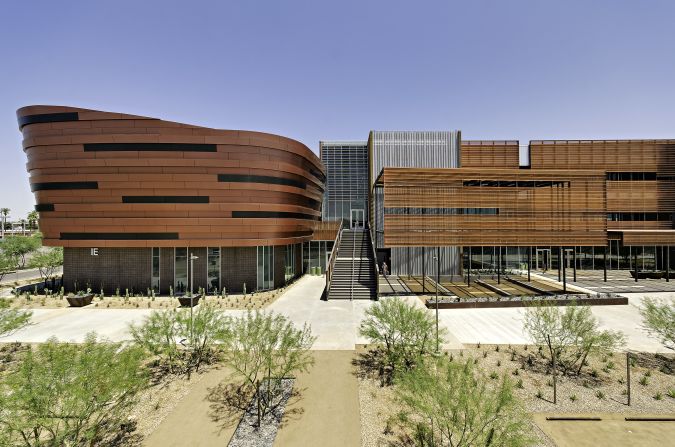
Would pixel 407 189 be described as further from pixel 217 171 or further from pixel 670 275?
pixel 670 275

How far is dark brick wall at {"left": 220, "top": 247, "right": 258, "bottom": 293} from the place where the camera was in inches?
1132

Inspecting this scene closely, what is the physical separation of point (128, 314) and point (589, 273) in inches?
2068

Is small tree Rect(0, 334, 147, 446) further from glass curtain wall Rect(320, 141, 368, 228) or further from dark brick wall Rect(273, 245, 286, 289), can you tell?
glass curtain wall Rect(320, 141, 368, 228)

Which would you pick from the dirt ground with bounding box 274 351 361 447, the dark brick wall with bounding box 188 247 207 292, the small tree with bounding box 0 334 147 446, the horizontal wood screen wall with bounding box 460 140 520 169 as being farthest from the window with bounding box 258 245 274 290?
the horizontal wood screen wall with bounding box 460 140 520 169

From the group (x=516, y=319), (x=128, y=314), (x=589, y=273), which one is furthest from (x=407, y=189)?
(x=589, y=273)

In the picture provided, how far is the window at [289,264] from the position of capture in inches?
1321

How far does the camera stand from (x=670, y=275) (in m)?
35.6

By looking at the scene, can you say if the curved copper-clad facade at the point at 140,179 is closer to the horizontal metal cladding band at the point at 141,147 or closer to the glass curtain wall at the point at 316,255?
the horizontal metal cladding band at the point at 141,147

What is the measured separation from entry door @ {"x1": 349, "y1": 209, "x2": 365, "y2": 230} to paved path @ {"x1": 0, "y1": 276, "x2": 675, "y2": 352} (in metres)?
18.6

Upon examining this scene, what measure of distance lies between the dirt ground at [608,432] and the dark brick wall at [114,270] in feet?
105

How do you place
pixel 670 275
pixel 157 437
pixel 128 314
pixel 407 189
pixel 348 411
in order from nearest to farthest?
pixel 157 437
pixel 348 411
pixel 128 314
pixel 407 189
pixel 670 275

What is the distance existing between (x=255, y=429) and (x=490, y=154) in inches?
1556

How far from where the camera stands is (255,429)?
10055mm

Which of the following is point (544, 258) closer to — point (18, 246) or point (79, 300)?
point (79, 300)
